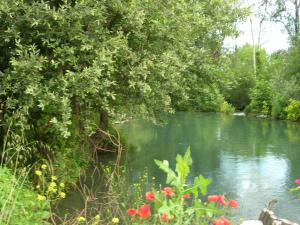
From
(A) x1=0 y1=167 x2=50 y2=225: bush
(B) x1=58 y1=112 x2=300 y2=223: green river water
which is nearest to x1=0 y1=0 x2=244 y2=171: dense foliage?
(B) x1=58 y1=112 x2=300 y2=223: green river water

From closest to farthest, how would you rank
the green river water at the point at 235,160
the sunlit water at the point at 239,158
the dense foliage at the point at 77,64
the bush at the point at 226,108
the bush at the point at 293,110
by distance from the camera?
1. the dense foliage at the point at 77,64
2. the green river water at the point at 235,160
3. the sunlit water at the point at 239,158
4. the bush at the point at 293,110
5. the bush at the point at 226,108

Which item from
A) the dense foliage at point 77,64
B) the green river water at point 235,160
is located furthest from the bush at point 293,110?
the dense foliage at point 77,64

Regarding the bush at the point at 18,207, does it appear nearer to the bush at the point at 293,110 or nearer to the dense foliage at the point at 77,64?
the dense foliage at the point at 77,64

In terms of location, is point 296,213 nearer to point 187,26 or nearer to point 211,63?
point 187,26

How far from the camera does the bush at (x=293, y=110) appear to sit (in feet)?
101

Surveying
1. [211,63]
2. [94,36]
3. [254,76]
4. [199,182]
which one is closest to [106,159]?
[211,63]

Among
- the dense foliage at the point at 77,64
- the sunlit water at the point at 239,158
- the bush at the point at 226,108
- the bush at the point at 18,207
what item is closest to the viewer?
the bush at the point at 18,207

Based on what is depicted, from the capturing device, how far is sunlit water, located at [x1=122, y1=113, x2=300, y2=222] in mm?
10812

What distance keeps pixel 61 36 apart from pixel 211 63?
9957 mm

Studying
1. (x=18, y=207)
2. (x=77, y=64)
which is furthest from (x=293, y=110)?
(x=18, y=207)

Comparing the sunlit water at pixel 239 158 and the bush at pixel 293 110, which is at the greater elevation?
the bush at pixel 293 110

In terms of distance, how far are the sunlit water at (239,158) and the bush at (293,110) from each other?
3.27m

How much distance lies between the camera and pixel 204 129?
86.4ft

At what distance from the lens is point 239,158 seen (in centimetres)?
1639
